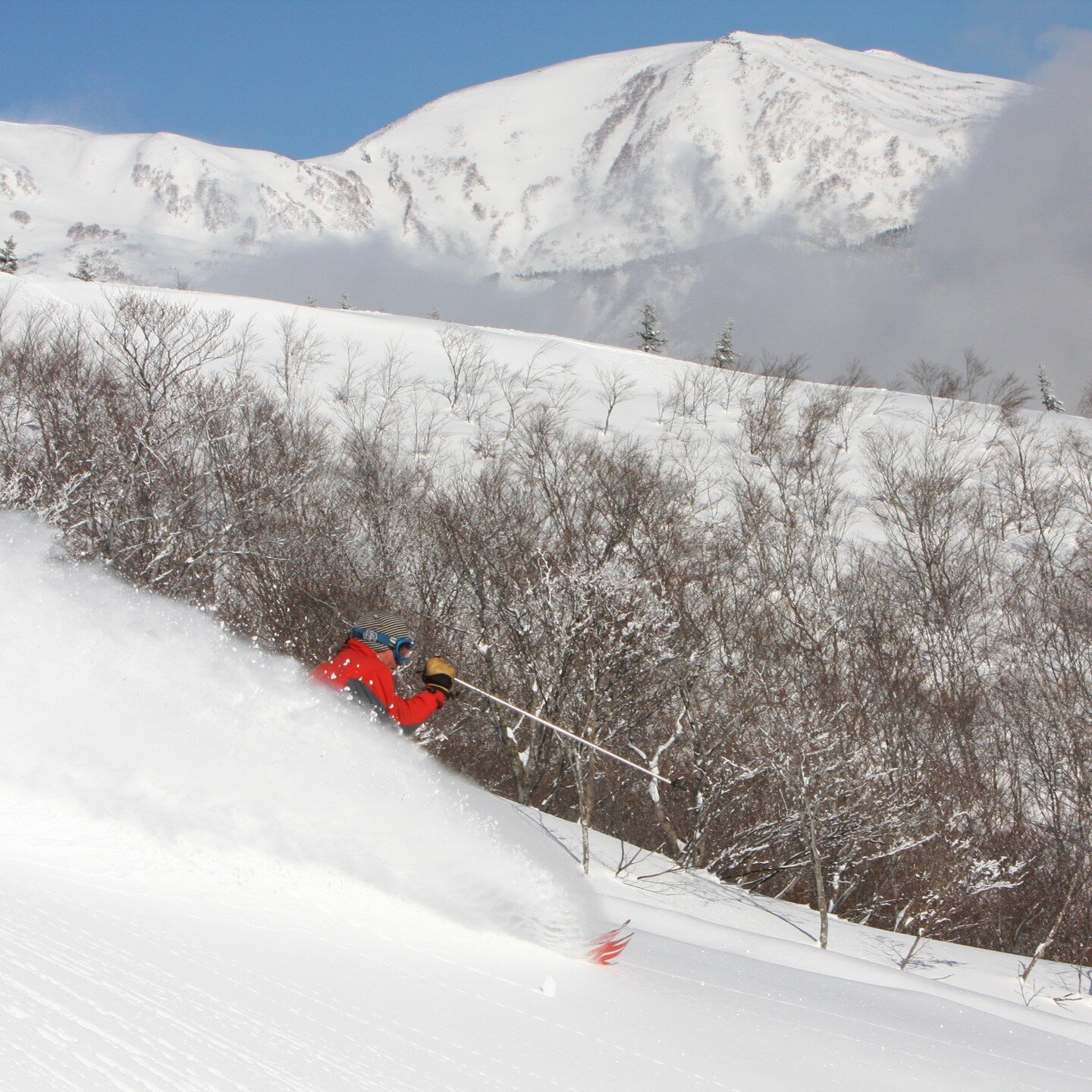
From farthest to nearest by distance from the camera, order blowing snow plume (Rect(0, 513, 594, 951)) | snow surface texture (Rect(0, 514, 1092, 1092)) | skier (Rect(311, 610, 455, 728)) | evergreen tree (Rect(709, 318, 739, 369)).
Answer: evergreen tree (Rect(709, 318, 739, 369)) → skier (Rect(311, 610, 455, 728)) → blowing snow plume (Rect(0, 513, 594, 951)) → snow surface texture (Rect(0, 514, 1092, 1092))

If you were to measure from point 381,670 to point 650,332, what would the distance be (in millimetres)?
66870

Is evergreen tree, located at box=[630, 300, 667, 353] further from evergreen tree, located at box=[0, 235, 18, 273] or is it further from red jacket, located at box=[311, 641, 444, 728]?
red jacket, located at box=[311, 641, 444, 728]

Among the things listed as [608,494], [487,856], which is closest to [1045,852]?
[608,494]

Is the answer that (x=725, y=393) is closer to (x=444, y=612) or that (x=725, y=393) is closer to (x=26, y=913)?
(x=444, y=612)

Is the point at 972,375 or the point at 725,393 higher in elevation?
the point at 972,375

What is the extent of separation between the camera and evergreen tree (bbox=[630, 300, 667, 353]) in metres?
70.0

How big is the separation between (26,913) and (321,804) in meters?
1.58

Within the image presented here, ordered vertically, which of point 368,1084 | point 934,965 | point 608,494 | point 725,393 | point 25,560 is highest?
point 725,393

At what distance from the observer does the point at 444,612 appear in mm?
29859

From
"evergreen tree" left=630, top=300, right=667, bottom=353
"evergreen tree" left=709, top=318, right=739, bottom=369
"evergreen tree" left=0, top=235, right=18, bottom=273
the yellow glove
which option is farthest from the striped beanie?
"evergreen tree" left=630, top=300, right=667, bottom=353

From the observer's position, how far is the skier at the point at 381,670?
5832mm

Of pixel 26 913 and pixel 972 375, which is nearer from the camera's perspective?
pixel 26 913

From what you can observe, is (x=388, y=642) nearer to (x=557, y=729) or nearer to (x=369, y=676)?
(x=369, y=676)

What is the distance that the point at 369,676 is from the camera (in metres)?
6.01
